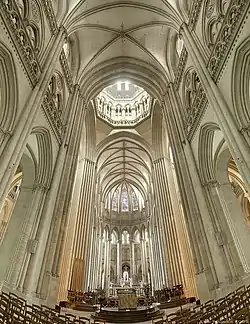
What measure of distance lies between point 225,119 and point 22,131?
21.5ft

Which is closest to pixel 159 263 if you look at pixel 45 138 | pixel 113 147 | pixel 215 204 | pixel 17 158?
pixel 113 147

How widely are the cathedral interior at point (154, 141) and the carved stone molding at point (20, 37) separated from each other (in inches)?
2.7

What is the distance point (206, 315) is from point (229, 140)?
513 cm

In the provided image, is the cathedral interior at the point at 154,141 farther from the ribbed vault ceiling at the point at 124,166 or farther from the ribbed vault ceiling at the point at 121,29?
the ribbed vault ceiling at the point at 124,166

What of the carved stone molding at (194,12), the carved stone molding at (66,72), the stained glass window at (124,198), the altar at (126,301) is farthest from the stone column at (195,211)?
the stained glass window at (124,198)

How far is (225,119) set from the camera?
359 inches

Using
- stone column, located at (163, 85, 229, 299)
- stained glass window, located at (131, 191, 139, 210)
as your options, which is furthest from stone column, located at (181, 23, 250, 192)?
stained glass window, located at (131, 191, 139, 210)

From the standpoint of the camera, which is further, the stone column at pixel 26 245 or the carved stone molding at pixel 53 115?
the carved stone molding at pixel 53 115

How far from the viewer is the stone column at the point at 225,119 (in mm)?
8094

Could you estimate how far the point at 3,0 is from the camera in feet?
28.2

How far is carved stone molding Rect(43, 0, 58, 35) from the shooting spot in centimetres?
1237

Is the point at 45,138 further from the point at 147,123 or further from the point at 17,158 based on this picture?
the point at 147,123

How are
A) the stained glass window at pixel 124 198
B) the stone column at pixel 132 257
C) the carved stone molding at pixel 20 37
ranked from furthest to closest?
the stained glass window at pixel 124 198, the stone column at pixel 132 257, the carved stone molding at pixel 20 37

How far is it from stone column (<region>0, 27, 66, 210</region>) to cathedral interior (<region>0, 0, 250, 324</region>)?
4 cm
